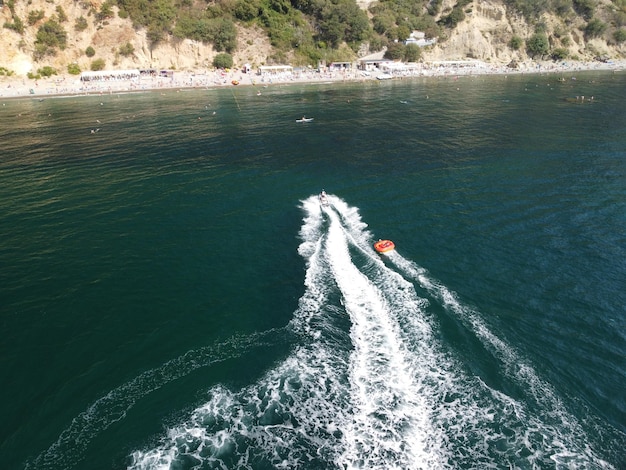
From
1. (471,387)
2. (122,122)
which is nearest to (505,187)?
(471,387)

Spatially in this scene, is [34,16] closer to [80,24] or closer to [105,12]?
[80,24]

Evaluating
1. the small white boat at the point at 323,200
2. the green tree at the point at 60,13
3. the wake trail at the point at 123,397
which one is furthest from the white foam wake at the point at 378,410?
the green tree at the point at 60,13

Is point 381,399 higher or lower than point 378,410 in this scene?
higher

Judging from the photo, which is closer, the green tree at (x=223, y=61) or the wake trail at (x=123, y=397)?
the wake trail at (x=123, y=397)

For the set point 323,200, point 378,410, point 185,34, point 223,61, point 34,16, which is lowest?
point 378,410

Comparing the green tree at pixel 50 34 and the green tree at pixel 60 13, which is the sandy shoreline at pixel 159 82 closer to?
the green tree at pixel 50 34

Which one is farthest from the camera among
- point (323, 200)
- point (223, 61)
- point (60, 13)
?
point (223, 61)

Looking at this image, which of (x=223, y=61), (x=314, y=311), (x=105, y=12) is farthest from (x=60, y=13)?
(x=314, y=311)

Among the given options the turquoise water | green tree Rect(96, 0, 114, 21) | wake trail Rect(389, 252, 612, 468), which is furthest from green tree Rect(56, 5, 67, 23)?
wake trail Rect(389, 252, 612, 468)

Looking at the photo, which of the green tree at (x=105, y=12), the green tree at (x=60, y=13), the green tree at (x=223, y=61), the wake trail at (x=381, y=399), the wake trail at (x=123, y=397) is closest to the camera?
the wake trail at (x=381, y=399)
